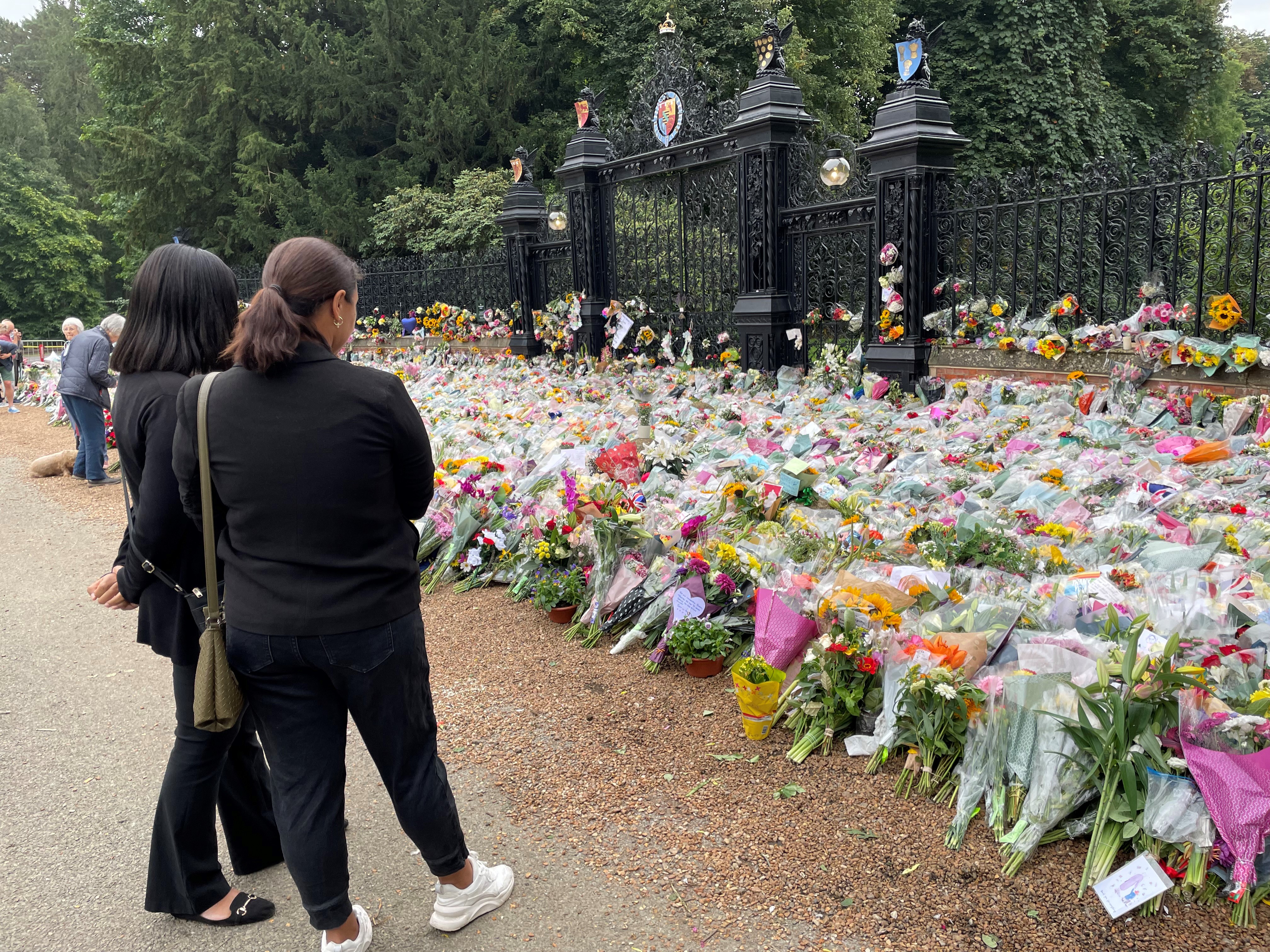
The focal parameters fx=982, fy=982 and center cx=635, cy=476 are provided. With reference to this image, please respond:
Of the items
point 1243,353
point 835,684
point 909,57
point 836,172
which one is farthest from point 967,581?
point 836,172

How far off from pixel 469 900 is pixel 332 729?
59 centimetres

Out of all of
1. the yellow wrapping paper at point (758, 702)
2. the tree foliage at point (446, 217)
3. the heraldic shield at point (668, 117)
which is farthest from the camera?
the tree foliage at point (446, 217)

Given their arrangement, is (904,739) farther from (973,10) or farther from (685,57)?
(973,10)

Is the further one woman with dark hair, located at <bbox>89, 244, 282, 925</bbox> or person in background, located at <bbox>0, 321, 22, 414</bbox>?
person in background, located at <bbox>0, 321, 22, 414</bbox>

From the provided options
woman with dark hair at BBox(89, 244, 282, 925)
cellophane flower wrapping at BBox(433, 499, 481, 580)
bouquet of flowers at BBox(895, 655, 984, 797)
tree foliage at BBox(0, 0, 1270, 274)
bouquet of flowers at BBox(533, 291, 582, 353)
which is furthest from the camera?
tree foliage at BBox(0, 0, 1270, 274)

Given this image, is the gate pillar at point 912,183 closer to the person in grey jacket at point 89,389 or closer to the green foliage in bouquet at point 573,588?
the green foliage in bouquet at point 573,588

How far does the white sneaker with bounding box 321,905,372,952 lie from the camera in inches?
88.4

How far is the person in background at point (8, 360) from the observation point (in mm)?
17328

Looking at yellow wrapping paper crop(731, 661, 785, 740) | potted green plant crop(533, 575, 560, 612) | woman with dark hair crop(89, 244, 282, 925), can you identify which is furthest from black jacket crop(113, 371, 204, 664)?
potted green plant crop(533, 575, 560, 612)

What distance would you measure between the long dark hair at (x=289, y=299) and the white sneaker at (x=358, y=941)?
1304mm

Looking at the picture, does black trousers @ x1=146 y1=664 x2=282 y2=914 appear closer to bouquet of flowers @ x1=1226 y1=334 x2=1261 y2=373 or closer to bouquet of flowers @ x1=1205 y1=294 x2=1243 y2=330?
bouquet of flowers @ x1=1226 y1=334 x2=1261 y2=373

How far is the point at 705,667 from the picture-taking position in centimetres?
368

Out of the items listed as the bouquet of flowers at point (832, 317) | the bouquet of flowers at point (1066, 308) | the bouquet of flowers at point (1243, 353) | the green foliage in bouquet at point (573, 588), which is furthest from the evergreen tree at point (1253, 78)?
the green foliage in bouquet at point (573, 588)

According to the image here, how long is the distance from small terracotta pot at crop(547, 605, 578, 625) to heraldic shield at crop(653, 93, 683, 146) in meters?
6.60
